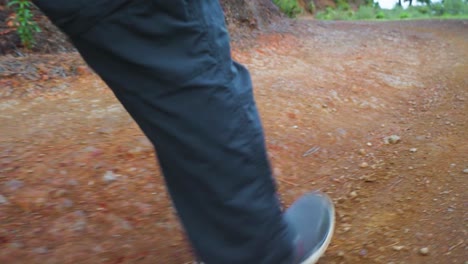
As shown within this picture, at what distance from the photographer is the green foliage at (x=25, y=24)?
3537mm

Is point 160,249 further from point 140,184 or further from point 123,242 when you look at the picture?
point 140,184

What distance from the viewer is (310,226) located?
4.14ft

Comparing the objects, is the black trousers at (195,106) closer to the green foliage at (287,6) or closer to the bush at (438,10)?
the green foliage at (287,6)

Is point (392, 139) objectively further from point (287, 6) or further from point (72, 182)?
point (287, 6)

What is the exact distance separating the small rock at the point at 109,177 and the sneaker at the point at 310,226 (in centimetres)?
91

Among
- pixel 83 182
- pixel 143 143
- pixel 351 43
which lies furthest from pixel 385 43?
pixel 83 182

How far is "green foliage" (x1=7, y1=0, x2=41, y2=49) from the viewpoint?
3537mm

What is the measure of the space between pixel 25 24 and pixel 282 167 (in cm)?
264

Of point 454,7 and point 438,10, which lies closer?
point 454,7

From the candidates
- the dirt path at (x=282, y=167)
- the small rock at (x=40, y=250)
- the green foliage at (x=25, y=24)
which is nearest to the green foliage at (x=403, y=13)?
the dirt path at (x=282, y=167)

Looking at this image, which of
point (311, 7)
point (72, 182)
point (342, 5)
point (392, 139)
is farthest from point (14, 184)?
point (342, 5)

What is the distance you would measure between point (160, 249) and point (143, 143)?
821 millimetres

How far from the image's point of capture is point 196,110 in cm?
92

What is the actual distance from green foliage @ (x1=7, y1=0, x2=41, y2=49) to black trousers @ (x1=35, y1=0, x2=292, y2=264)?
307 centimetres
